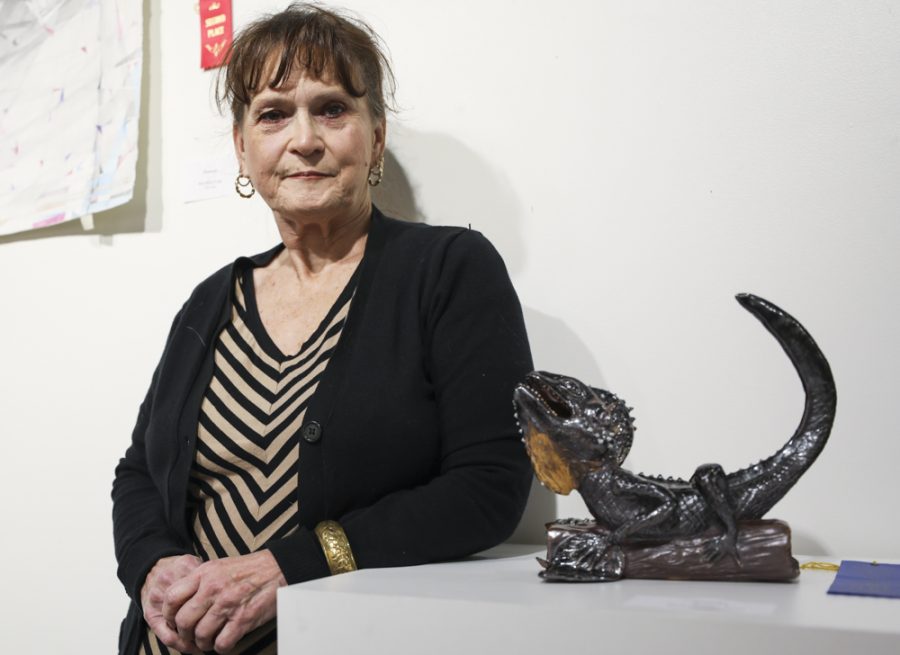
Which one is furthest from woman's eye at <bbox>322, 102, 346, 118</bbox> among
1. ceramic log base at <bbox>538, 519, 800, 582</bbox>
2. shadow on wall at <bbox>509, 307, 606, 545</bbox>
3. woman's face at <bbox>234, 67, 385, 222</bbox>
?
ceramic log base at <bbox>538, 519, 800, 582</bbox>

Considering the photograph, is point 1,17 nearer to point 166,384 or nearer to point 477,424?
point 166,384

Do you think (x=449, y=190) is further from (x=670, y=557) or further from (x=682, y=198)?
(x=670, y=557)

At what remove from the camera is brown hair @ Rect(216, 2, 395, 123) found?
136cm

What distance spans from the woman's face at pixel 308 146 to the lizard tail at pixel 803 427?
0.62m

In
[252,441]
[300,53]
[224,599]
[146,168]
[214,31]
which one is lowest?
[224,599]

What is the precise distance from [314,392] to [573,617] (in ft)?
1.67

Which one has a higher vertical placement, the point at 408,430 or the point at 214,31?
the point at 214,31

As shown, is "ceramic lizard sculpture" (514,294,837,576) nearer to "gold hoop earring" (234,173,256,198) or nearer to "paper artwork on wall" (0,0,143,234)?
"gold hoop earring" (234,173,256,198)

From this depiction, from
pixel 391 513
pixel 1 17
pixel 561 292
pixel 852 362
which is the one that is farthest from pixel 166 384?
pixel 1 17

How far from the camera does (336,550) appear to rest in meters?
1.14

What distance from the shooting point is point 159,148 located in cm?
184

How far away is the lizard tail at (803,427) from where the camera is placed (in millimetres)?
970

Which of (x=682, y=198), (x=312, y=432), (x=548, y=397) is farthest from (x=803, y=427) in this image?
(x=312, y=432)

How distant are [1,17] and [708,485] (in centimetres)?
174
